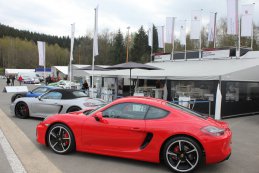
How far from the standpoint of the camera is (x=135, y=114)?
606 cm

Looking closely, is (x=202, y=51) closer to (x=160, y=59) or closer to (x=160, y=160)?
(x=160, y=59)

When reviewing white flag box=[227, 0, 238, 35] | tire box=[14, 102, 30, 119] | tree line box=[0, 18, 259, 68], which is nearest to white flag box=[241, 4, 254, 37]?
white flag box=[227, 0, 238, 35]

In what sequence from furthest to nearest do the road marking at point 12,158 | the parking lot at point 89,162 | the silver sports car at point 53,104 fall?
the silver sports car at point 53,104 → the parking lot at point 89,162 → the road marking at point 12,158

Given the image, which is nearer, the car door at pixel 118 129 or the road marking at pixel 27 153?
the road marking at pixel 27 153

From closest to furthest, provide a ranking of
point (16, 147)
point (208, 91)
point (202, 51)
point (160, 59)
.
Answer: point (16, 147), point (208, 91), point (202, 51), point (160, 59)

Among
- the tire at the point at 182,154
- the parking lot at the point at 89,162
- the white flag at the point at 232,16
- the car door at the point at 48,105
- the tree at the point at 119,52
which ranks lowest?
the parking lot at the point at 89,162

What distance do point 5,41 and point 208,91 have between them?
421 ft

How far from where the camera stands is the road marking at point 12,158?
537 centimetres

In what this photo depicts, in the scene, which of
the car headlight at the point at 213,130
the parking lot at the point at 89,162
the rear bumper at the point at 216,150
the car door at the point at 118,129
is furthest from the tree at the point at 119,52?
the rear bumper at the point at 216,150

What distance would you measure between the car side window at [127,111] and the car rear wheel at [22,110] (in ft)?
21.7

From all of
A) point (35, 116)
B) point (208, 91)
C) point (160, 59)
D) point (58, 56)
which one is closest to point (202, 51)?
point (160, 59)

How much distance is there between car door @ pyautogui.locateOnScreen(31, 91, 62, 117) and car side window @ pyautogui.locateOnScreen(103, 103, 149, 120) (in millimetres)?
5513

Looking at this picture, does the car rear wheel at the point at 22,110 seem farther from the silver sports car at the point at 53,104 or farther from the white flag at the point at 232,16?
the white flag at the point at 232,16

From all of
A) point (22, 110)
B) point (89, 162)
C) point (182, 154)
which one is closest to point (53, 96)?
point (22, 110)
